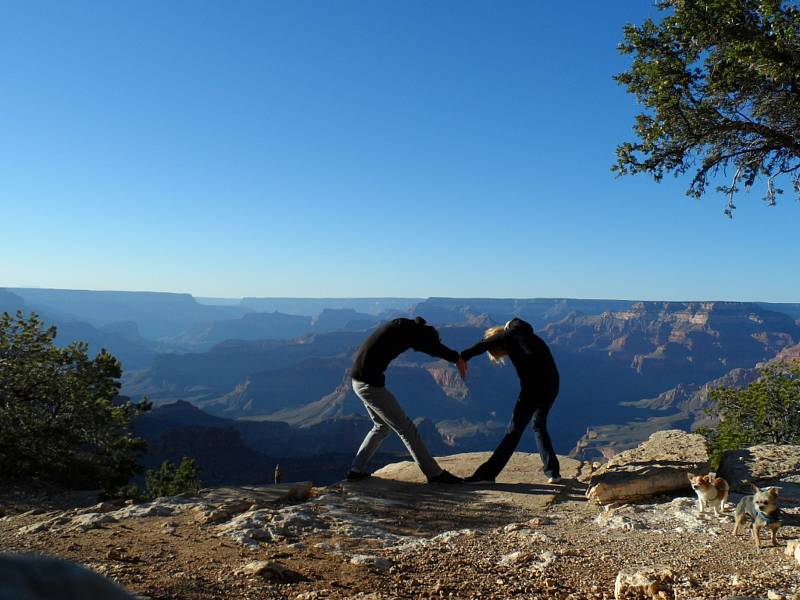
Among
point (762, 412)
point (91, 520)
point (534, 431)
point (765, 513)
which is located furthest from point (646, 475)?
point (762, 412)

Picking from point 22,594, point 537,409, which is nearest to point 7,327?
point 537,409

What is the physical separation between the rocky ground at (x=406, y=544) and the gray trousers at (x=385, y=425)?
0.56 meters

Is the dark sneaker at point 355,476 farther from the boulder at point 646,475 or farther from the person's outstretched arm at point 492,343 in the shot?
the boulder at point 646,475

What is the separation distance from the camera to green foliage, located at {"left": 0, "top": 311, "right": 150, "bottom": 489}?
1375 cm

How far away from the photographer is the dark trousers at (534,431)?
29.5 feet

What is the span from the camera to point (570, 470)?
10.3 metres

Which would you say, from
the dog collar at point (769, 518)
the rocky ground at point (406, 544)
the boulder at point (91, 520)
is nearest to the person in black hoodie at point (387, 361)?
the rocky ground at point (406, 544)

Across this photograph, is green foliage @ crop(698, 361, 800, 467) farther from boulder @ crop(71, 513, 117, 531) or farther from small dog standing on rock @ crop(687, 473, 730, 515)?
boulder @ crop(71, 513, 117, 531)

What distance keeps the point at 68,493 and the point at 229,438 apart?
8326cm

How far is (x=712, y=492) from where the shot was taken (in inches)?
262

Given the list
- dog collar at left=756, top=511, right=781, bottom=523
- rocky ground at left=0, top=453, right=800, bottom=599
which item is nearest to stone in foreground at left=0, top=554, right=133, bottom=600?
rocky ground at left=0, top=453, right=800, bottom=599

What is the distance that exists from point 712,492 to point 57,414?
16018 millimetres

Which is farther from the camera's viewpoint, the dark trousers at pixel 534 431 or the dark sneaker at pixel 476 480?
the dark sneaker at pixel 476 480

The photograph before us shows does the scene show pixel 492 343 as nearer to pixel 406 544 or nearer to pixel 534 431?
pixel 534 431
